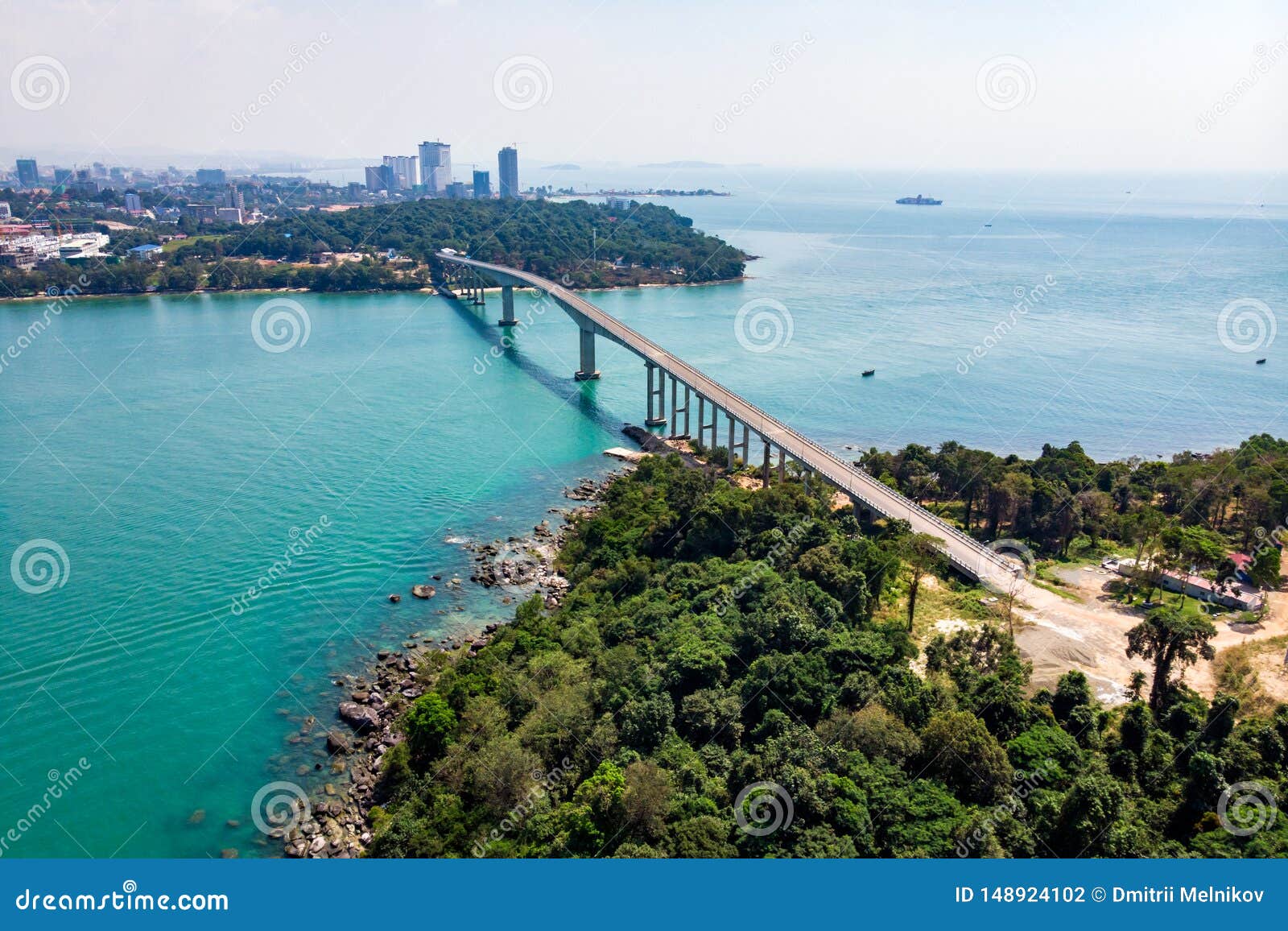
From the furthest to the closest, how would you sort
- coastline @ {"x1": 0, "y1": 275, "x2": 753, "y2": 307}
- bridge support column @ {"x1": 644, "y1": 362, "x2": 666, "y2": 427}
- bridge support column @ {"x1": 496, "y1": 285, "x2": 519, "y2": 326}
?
1. coastline @ {"x1": 0, "y1": 275, "x2": 753, "y2": 307}
2. bridge support column @ {"x1": 496, "y1": 285, "x2": 519, "y2": 326}
3. bridge support column @ {"x1": 644, "y1": 362, "x2": 666, "y2": 427}

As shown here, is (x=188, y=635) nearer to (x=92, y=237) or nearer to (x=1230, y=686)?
(x=1230, y=686)

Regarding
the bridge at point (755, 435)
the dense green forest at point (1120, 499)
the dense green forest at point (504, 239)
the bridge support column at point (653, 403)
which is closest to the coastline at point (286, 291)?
the dense green forest at point (504, 239)

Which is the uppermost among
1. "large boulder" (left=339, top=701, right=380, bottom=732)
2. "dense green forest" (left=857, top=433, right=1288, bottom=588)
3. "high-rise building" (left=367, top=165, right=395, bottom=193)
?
"high-rise building" (left=367, top=165, right=395, bottom=193)

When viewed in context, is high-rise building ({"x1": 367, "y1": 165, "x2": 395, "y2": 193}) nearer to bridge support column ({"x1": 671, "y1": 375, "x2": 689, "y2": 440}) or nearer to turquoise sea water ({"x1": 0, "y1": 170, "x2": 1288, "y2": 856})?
turquoise sea water ({"x1": 0, "y1": 170, "x2": 1288, "y2": 856})

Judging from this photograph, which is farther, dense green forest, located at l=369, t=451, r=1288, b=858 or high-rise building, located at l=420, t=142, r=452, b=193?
high-rise building, located at l=420, t=142, r=452, b=193

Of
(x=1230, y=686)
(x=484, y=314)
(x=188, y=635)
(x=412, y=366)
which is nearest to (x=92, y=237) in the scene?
(x=484, y=314)

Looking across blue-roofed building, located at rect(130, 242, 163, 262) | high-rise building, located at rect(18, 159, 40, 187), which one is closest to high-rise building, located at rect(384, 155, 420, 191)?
high-rise building, located at rect(18, 159, 40, 187)

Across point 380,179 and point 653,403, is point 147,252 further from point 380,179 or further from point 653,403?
point 380,179

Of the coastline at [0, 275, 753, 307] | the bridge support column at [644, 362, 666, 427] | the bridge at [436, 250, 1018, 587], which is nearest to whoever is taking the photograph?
the bridge at [436, 250, 1018, 587]
